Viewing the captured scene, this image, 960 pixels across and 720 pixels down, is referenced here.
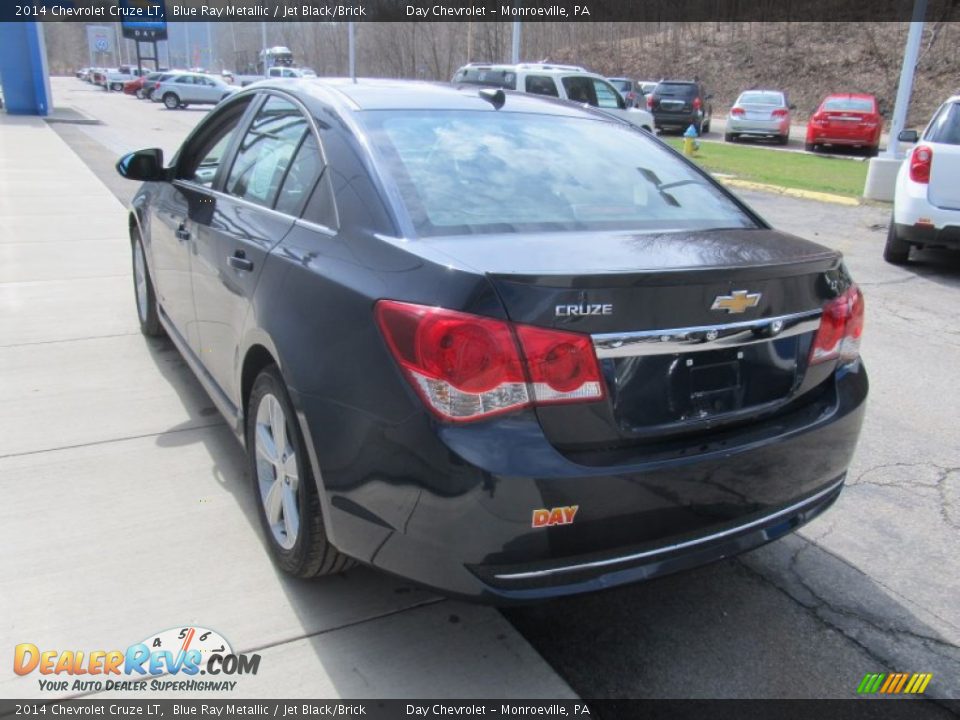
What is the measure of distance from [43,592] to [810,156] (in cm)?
2031

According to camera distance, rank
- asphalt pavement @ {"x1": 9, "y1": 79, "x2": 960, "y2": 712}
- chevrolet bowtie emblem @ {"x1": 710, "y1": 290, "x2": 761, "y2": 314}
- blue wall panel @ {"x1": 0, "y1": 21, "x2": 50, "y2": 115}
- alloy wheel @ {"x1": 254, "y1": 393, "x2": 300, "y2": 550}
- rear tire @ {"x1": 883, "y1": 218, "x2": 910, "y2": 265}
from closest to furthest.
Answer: chevrolet bowtie emblem @ {"x1": 710, "y1": 290, "x2": 761, "y2": 314}
asphalt pavement @ {"x1": 9, "y1": 79, "x2": 960, "y2": 712}
alloy wheel @ {"x1": 254, "y1": 393, "x2": 300, "y2": 550}
rear tire @ {"x1": 883, "y1": 218, "x2": 910, "y2": 265}
blue wall panel @ {"x1": 0, "y1": 21, "x2": 50, "y2": 115}

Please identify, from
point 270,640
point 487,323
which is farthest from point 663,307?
point 270,640

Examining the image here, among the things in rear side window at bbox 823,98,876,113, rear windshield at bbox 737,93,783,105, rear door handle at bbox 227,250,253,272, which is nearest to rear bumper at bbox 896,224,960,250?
rear door handle at bbox 227,250,253,272

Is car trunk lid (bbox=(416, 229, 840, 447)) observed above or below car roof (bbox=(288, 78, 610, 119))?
below

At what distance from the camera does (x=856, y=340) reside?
9.02 ft

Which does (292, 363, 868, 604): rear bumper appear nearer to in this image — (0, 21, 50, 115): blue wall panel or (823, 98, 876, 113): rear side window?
(823, 98, 876, 113): rear side window

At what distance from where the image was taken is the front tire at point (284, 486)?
2541 mm

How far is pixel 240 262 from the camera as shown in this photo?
3.03 meters

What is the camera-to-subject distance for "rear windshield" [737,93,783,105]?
2300 cm

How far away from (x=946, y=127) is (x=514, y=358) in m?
7.55

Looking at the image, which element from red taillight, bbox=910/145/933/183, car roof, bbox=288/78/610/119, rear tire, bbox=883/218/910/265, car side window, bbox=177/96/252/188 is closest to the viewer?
car roof, bbox=288/78/610/119

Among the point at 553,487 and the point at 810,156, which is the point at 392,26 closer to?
the point at 810,156

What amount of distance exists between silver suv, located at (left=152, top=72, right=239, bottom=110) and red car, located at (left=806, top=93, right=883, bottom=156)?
30.8m

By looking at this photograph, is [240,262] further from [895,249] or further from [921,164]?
[895,249]
